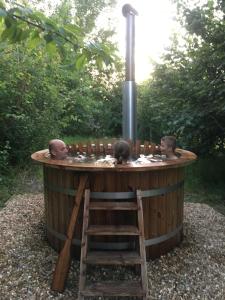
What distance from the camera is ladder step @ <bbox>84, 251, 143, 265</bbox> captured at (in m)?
2.94

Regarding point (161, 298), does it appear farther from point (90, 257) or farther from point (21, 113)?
point (21, 113)

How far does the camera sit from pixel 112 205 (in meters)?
3.27

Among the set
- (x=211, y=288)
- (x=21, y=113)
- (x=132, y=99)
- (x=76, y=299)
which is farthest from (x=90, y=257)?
(x=21, y=113)

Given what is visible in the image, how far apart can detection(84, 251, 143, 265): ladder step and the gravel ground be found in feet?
1.08

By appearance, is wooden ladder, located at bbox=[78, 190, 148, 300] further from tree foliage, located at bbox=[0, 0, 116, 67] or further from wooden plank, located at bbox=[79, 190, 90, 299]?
tree foliage, located at bbox=[0, 0, 116, 67]

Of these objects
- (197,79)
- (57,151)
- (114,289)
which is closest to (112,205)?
(114,289)

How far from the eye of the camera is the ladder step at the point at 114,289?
2.74 meters

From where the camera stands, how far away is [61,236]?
3773 mm

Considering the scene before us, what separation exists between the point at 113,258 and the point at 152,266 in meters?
0.69

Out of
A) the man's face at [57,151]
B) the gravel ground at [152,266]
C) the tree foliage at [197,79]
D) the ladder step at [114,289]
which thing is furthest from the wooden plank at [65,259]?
the tree foliage at [197,79]

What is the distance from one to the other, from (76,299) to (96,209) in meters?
0.81

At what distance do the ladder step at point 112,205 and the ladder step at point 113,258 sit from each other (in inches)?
16.2

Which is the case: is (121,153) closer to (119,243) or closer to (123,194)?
(123,194)

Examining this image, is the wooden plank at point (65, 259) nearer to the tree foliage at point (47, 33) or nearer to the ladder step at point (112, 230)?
the ladder step at point (112, 230)
